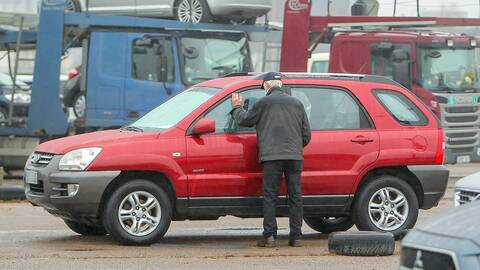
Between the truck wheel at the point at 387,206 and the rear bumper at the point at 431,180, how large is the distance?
0.16 m

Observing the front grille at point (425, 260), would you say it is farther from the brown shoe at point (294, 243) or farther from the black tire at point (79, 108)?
the black tire at point (79, 108)

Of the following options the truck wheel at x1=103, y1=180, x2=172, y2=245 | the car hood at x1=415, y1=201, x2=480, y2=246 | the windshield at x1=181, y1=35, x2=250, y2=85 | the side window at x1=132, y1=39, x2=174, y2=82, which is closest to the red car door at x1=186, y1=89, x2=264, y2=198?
the truck wheel at x1=103, y1=180, x2=172, y2=245

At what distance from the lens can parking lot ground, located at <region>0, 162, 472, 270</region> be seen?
9.52 metres

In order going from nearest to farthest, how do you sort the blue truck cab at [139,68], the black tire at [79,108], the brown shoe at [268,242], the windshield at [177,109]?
the brown shoe at [268,242]
the windshield at [177,109]
the blue truck cab at [139,68]
the black tire at [79,108]

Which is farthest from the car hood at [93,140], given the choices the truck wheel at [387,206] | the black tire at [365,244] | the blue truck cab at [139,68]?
the blue truck cab at [139,68]

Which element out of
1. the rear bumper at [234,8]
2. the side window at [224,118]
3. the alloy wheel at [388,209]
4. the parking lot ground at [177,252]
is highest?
the rear bumper at [234,8]

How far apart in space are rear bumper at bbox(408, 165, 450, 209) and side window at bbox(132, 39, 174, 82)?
304 inches

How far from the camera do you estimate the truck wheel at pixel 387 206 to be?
36.6ft

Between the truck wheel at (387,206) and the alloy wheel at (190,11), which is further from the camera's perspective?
the alloy wheel at (190,11)

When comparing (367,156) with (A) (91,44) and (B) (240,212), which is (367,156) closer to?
(B) (240,212)

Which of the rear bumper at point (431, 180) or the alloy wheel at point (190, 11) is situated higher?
the alloy wheel at point (190, 11)

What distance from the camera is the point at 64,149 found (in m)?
10.7

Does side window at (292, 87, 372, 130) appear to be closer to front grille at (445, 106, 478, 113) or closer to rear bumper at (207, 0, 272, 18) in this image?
rear bumper at (207, 0, 272, 18)

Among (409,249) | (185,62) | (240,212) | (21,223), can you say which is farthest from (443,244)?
(185,62)
